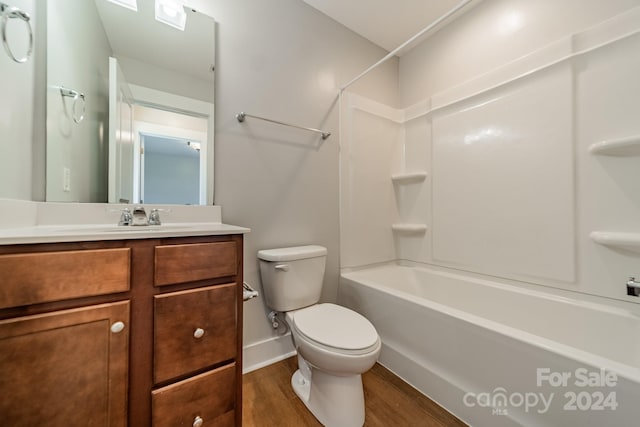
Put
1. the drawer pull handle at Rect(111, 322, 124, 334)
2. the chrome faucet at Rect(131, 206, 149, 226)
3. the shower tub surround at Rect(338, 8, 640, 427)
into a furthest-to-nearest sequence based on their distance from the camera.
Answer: the chrome faucet at Rect(131, 206, 149, 226)
the shower tub surround at Rect(338, 8, 640, 427)
the drawer pull handle at Rect(111, 322, 124, 334)

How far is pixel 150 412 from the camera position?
76 cm

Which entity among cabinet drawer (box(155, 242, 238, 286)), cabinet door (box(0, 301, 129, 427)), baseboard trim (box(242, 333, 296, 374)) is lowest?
baseboard trim (box(242, 333, 296, 374))

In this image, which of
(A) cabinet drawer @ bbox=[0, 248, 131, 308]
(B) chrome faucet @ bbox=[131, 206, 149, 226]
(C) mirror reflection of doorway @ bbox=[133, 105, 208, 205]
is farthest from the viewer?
(C) mirror reflection of doorway @ bbox=[133, 105, 208, 205]

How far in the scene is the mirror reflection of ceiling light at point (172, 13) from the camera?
4.13 feet

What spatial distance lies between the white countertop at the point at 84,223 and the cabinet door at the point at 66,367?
0.68 ft

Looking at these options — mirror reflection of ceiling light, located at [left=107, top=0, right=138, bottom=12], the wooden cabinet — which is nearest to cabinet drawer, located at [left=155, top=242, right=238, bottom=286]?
the wooden cabinet

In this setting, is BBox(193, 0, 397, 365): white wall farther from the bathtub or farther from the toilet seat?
the bathtub

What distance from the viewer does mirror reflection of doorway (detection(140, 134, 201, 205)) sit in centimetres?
121

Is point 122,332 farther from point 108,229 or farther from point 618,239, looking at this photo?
point 618,239

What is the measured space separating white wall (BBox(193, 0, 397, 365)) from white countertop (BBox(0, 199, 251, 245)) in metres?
0.19

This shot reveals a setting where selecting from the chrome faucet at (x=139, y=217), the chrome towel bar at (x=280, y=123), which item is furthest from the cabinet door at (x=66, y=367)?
the chrome towel bar at (x=280, y=123)

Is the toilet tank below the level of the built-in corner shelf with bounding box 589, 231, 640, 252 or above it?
below

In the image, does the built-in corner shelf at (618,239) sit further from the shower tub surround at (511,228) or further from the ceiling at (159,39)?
the ceiling at (159,39)

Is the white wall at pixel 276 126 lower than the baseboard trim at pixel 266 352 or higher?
higher
